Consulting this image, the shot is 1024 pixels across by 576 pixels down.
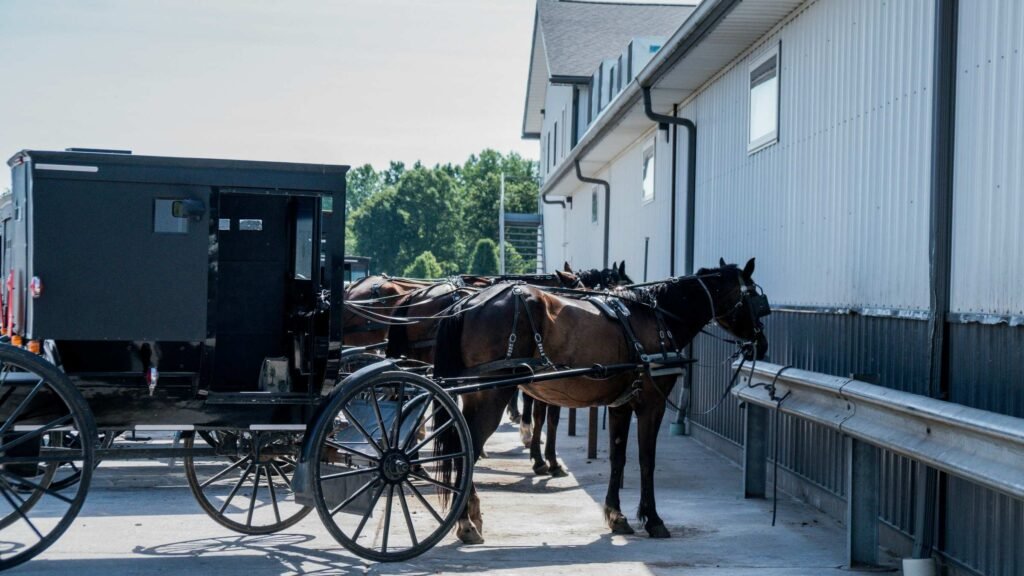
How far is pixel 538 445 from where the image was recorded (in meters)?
11.6

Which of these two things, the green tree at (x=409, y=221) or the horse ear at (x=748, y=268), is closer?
the horse ear at (x=748, y=268)

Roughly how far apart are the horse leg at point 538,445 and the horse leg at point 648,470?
7.91 feet

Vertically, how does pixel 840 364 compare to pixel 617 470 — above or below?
above

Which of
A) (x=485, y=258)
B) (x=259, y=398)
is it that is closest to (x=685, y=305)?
(x=259, y=398)

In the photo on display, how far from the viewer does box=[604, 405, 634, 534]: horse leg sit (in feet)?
27.8

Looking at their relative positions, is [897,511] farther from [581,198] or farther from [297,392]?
[581,198]

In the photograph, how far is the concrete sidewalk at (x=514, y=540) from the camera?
23.5ft

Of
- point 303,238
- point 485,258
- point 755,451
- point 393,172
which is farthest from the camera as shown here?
point 393,172

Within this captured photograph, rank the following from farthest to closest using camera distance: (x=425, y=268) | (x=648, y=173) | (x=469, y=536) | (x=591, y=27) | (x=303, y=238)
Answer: (x=425, y=268) → (x=591, y=27) → (x=648, y=173) → (x=469, y=536) → (x=303, y=238)

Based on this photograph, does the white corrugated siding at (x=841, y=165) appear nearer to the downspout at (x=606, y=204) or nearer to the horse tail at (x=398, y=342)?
the horse tail at (x=398, y=342)

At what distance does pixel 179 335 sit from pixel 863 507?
4451mm

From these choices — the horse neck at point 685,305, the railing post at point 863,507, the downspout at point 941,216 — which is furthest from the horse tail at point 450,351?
the downspout at point 941,216

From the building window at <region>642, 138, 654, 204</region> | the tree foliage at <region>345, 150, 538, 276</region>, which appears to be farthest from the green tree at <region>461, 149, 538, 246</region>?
the building window at <region>642, 138, 654, 204</region>

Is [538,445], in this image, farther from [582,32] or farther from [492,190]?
[492,190]
